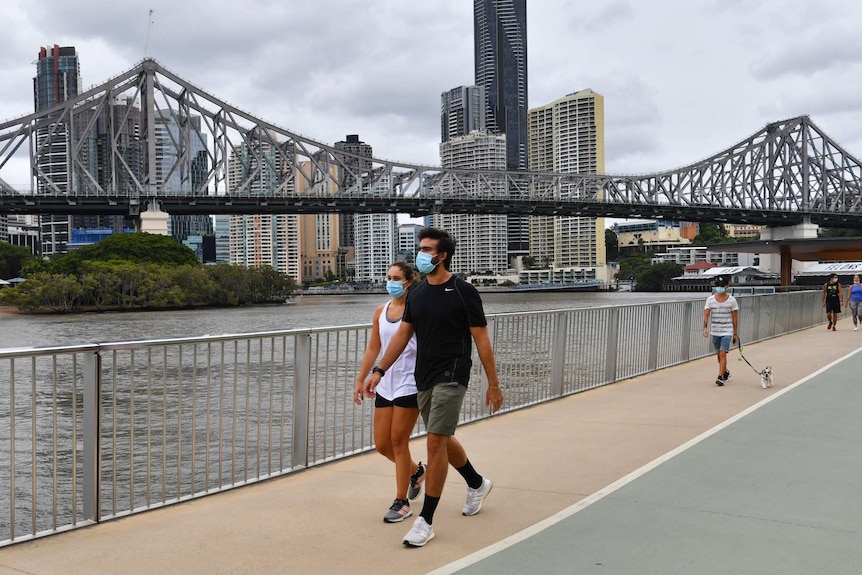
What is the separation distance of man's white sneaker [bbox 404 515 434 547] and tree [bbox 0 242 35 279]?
372 feet

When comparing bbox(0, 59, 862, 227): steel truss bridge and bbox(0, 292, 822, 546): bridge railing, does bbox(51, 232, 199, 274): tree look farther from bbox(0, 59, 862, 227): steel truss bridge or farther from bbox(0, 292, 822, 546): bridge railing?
bbox(0, 292, 822, 546): bridge railing

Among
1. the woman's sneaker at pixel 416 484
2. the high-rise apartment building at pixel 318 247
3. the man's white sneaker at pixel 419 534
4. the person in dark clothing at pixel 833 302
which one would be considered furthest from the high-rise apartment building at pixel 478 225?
the man's white sneaker at pixel 419 534

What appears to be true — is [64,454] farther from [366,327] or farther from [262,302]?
[262,302]

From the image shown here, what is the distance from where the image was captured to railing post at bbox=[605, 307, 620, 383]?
1094 centimetres

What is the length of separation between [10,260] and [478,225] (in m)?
87.0

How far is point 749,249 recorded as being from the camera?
202 feet

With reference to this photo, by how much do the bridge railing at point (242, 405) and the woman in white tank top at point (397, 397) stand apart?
0.84m

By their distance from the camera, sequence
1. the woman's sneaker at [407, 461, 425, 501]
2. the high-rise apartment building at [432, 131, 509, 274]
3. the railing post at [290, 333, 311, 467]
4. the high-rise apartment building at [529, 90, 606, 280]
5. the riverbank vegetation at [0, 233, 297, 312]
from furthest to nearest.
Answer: the high-rise apartment building at [529, 90, 606, 280], the high-rise apartment building at [432, 131, 509, 274], the riverbank vegetation at [0, 233, 297, 312], the railing post at [290, 333, 311, 467], the woman's sneaker at [407, 461, 425, 501]

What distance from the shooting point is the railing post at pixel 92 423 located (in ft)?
15.6

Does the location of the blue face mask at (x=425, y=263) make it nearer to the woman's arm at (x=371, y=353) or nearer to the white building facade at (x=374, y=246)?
the woman's arm at (x=371, y=353)

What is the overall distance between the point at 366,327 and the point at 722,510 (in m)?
3.09

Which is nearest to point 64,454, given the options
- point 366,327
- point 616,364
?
point 366,327

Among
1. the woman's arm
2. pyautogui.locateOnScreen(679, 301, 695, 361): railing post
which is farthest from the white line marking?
pyautogui.locateOnScreen(679, 301, 695, 361): railing post

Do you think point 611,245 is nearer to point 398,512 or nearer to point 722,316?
point 722,316
